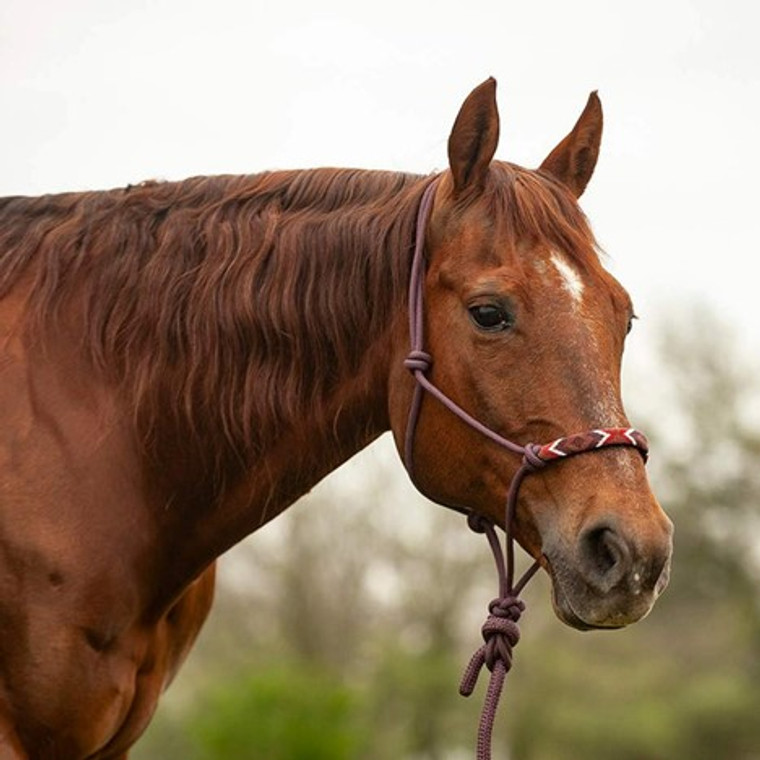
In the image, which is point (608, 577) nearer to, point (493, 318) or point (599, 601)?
point (599, 601)

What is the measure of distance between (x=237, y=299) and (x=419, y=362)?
0.69 metres

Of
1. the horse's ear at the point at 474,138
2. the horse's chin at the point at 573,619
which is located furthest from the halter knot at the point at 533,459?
the horse's ear at the point at 474,138

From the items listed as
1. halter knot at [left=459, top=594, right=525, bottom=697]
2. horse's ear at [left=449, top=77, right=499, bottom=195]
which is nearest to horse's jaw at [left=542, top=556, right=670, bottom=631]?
halter knot at [left=459, top=594, right=525, bottom=697]

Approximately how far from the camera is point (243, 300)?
175 inches

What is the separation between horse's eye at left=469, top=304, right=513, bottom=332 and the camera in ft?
13.3

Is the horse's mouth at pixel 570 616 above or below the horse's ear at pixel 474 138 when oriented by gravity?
below

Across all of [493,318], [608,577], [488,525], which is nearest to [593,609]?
[608,577]

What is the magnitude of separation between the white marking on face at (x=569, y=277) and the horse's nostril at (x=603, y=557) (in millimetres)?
755

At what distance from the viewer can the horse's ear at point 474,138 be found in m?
4.25

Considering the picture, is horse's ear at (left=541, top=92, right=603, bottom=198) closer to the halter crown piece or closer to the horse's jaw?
the halter crown piece

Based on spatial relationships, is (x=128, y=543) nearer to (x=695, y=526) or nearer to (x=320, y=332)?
(x=320, y=332)

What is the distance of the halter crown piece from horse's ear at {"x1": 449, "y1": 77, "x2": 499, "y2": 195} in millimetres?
173

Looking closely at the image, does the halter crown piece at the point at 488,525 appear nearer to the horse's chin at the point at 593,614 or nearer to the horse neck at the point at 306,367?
the horse neck at the point at 306,367

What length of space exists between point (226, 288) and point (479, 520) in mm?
1167
